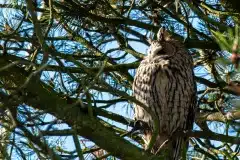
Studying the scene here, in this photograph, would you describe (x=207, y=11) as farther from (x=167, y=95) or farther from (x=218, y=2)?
(x=167, y=95)

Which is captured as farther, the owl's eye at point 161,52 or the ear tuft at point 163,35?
the owl's eye at point 161,52

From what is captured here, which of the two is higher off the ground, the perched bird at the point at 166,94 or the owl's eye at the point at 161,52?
the owl's eye at the point at 161,52

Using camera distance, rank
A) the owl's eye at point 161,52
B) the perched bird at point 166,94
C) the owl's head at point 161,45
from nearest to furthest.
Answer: the perched bird at point 166,94
the owl's head at point 161,45
the owl's eye at point 161,52

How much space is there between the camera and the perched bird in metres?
3.73

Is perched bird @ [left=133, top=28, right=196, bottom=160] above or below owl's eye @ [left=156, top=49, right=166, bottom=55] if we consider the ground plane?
below

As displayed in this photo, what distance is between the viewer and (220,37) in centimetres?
121

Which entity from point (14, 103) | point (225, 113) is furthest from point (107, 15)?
point (14, 103)

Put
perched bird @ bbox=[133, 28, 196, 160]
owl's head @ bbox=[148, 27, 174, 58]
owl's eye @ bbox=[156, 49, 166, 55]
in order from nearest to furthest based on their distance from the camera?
perched bird @ bbox=[133, 28, 196, 160], owl's head @ bbox=[148, 27, 174, 58], owl's eye @ bbox=[156, 49, 166, 55]

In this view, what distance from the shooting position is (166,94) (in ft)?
12.2

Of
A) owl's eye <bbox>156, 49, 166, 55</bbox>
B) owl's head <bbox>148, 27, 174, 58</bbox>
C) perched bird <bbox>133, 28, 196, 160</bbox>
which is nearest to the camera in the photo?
perched bird <bbox>133, 28, 196, 160</bbox>

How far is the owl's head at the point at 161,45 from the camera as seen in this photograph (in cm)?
392

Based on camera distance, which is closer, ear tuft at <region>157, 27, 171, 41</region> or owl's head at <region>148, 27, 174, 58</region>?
ear tuft at <region>157, 27, 171, 41</region>

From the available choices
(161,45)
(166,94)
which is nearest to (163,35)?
(161,45)

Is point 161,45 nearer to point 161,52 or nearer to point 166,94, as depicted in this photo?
point 161,52
